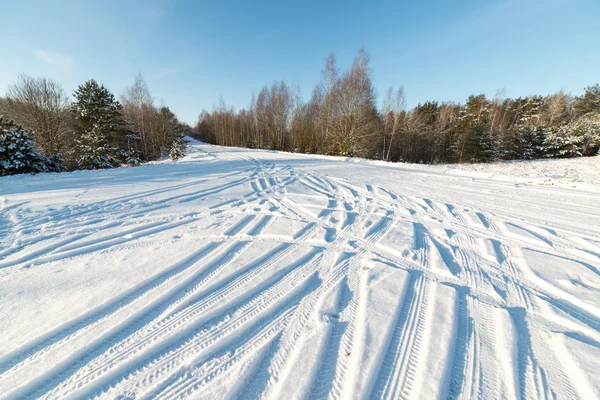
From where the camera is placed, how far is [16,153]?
7.90 metres

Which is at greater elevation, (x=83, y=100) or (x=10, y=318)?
(x=83, y=100)

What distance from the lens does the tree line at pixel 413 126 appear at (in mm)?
17766

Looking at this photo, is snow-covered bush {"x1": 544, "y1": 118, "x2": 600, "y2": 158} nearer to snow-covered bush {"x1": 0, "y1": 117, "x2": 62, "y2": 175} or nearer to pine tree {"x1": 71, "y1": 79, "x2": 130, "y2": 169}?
snow-covered bush {"x1": 0, "y1": 117, "x2": 62, "y2": 175}

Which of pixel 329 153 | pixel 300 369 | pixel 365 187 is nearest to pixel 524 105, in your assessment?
pixel 329 153

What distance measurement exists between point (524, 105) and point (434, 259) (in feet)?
159

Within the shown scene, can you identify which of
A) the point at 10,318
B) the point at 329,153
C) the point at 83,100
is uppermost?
the point at 83,100

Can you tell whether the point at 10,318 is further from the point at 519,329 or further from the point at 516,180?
the point at 516,180

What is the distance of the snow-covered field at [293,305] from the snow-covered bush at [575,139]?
2866cm

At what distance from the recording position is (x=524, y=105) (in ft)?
110

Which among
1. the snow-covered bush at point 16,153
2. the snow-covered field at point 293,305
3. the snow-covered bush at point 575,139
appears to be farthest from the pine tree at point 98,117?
the snow-covered bush at point 575,139

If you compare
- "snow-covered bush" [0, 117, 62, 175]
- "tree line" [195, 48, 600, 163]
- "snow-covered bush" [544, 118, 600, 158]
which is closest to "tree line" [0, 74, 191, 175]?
"snow-covered bush" [0, 117, 62, 175]

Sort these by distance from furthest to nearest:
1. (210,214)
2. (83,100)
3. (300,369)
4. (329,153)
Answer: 1. (329,153)
2. (83,100)
3. (210,214)
4. (300,369)

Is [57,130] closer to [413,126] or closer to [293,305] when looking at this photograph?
[293,305]

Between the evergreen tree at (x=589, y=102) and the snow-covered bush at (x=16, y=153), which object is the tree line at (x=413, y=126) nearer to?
the evergreen tree at (x=589, y=102)
